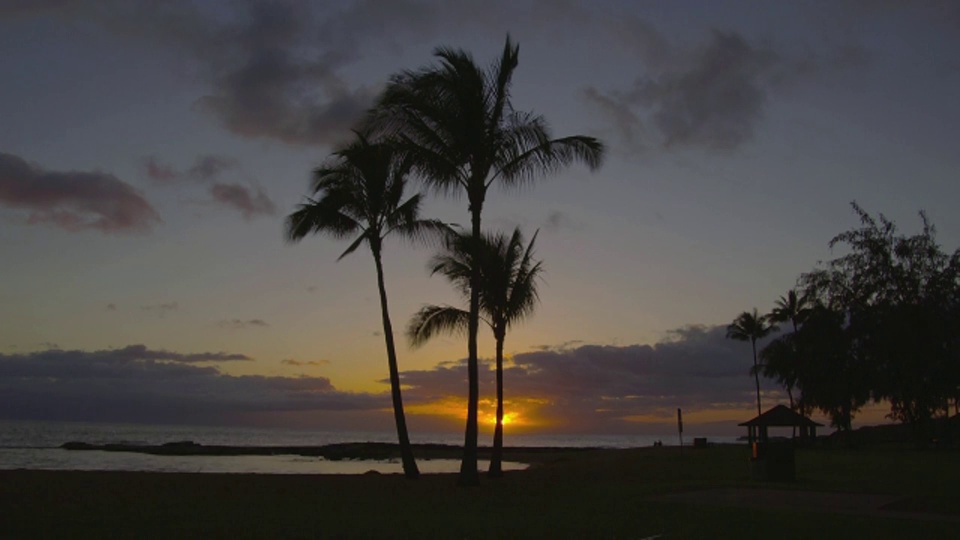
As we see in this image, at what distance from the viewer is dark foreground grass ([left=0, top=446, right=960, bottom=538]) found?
1155 centimetres

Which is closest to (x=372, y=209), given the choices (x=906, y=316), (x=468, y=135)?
(x=468, y=135)

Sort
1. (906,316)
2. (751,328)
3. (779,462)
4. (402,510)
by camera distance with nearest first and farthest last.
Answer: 1. (402,510)
2. (779,462)
3. (906,316)
4. (751,328)

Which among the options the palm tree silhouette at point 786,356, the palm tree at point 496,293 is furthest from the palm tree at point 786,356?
the palm tree at point 496,293

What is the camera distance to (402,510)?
1479cm

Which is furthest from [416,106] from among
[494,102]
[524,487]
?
[524,487]

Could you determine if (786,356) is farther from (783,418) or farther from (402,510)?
(402,510)

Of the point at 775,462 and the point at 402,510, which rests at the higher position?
the point at 775,462

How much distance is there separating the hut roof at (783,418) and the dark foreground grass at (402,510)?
22231 millimetres

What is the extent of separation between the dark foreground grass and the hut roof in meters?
22.2

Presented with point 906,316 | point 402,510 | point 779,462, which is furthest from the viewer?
point 906,316

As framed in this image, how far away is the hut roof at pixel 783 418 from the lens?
147 ft

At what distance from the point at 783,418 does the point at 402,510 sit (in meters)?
35.7

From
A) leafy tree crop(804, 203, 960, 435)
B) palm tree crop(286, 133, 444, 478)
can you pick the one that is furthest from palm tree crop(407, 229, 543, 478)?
leafy tree crop(804, 203, 960, 435)

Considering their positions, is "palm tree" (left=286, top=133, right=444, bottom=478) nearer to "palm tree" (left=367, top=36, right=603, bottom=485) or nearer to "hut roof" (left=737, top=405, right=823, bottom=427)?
A: "palm tree" (left=367, top=36, right=603, bottom=485)
